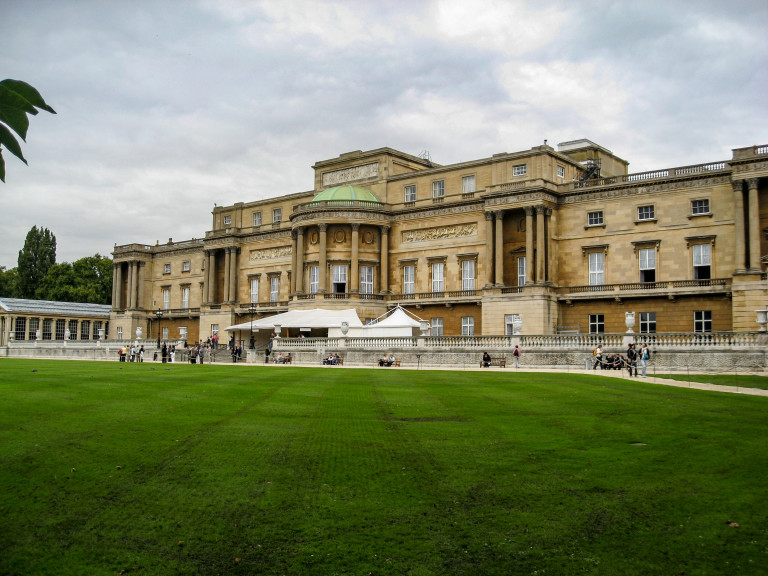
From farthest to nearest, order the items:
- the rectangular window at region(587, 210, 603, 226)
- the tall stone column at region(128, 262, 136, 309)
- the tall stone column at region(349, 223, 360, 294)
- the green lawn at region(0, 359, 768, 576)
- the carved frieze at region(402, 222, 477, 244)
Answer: the tall stone column at region(128, 262, 136, 309) < the tall stone column at region(349, 223, 360, 294) < the carved frieze at region(402, 222, 477, 244) < the rectangular window at region(587, 210, 603, 226) < the green lawn at region(0, 359, 768, 576)

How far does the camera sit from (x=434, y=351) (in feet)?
157

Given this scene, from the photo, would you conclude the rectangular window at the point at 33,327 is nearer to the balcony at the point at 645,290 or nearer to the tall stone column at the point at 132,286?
the tall stone column at the point at 132,286

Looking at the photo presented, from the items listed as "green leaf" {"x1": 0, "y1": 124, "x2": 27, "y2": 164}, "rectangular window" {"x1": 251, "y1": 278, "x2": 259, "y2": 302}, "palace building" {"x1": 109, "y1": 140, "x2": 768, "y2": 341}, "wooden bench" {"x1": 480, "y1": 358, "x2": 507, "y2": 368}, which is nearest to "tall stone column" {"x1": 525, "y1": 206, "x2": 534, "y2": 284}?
"palace building" {"x1": 109, "y1": 140, "x2": 768, "y2": 341}

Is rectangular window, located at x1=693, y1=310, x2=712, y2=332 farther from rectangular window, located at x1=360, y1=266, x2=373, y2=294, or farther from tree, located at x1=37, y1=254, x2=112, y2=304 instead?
tree, located at x1=37, y1=254, x2=112, y2=304

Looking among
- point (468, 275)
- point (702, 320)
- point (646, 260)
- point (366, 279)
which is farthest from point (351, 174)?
point (702, 320)

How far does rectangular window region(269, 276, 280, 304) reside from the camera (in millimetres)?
76312

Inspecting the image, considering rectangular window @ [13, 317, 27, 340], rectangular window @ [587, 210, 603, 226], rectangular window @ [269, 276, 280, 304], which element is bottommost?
rectangular window @ [13, 317, 27, 340]

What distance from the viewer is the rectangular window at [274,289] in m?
76.3

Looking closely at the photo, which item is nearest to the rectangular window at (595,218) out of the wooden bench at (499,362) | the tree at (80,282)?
the wooden bench at (499,362)

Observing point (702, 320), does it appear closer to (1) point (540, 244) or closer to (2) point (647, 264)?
(2) point (647, 264)

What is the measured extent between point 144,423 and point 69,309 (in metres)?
93.5

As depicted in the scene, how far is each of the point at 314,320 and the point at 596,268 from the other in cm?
2330

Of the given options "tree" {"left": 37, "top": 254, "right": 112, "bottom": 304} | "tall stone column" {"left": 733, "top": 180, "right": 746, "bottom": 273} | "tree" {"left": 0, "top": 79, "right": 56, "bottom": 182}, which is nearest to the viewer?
"tree" {"left": 0, "top": 79, "right": 56, "bottom": 182}

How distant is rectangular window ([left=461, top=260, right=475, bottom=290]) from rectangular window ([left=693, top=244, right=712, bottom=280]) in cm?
1821
